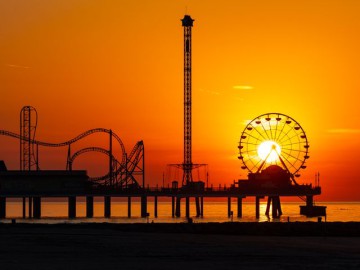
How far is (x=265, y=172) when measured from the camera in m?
199
